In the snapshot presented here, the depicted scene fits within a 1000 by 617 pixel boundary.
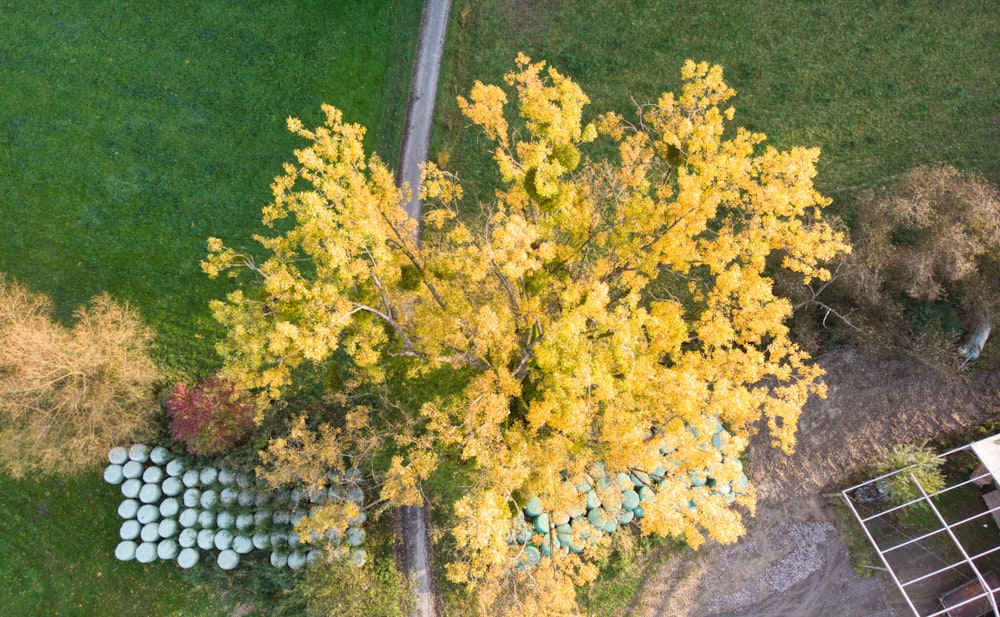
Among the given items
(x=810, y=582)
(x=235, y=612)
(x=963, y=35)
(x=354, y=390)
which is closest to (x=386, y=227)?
(x=354, y=390)

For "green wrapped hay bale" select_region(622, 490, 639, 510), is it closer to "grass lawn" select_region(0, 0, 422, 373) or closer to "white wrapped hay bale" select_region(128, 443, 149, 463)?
"grass lawn" select_region(0, 0, 422, 373)

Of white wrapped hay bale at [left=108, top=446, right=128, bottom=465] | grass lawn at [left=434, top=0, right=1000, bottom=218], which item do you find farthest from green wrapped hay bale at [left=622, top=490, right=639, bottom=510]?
white wrapped hay bale at [left=108, top=446, right=128, bottom=465]

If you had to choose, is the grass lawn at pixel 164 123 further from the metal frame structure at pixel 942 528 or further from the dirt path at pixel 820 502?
the metal frame structure at pixel 942 528

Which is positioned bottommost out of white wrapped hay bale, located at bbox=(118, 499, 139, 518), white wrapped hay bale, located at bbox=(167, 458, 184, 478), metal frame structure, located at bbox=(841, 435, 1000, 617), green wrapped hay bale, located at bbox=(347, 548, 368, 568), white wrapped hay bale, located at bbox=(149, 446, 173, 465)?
metal frame structure, located at bbox=(841, 435, 1000, 617)

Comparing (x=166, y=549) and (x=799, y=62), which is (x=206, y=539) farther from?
(x=799, y=62)

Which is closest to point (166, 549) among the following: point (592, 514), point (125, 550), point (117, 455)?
point (125, 550)

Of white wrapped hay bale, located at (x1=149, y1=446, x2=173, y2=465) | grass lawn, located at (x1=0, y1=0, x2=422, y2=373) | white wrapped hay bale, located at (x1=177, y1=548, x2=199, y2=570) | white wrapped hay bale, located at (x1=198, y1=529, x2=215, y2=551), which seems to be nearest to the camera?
white wrapped hay bale, located at (x1=177, y1=548, x2=199, y2=570)

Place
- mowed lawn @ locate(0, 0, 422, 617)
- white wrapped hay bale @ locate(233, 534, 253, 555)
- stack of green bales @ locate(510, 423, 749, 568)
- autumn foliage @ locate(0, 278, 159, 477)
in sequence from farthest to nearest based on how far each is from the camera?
mowed lawn @ locate(0, 0, 422, 617)
white wrapped hay bale @ locate(233, 534, 253, 555)
stack of green bales @ locate(510, 423, 749, 568)
autumn foliage @ locate(0, 278, 159, 477)

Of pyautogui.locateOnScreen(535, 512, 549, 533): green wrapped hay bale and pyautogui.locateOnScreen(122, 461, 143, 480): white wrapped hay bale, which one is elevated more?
pyautogui.locateOnScreen(122, 461, 143, 480): white wrapped hay bale
